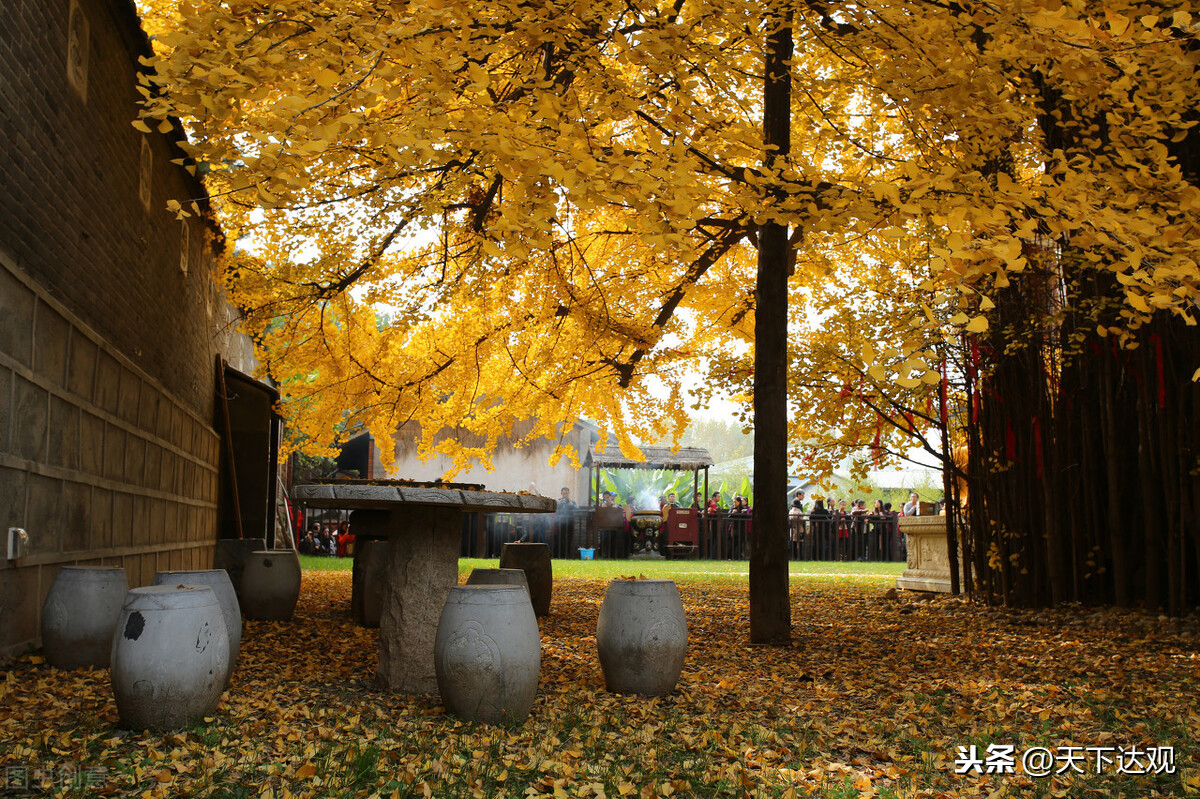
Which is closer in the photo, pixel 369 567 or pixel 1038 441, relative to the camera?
pixel 369 567

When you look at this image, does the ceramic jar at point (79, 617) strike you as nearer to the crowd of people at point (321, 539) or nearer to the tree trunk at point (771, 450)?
the tree trunk at point (771, 450)

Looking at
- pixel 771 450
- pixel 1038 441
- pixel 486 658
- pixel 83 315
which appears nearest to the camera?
pixel 486 658

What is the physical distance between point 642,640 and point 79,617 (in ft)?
10.5

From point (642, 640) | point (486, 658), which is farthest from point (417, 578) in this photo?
point (642, 640)

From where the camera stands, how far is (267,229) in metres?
8.53

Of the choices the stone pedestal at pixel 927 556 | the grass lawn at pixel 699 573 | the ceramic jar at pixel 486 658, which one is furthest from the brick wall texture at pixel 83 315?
the stone pedestal at pixel 927 556

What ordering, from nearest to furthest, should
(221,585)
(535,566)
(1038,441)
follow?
(221,585) → (1038,441) → (535,566)

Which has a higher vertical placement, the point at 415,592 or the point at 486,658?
the point at 415,592

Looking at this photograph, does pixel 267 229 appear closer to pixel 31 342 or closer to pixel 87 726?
pixel 31 342

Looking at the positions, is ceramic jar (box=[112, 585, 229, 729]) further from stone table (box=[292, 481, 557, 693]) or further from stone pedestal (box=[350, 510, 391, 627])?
stone pedestal (box=[350, 510, 391, 627])

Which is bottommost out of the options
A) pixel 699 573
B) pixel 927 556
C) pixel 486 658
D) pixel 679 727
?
pixel 699 573

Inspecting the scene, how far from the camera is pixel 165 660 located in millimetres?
3428

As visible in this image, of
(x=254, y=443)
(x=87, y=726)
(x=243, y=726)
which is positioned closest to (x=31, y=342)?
(x=87, y=726)

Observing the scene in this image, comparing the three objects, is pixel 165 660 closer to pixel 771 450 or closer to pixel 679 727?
pixel 679 727
